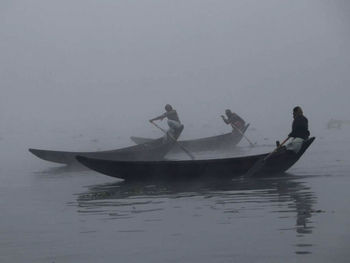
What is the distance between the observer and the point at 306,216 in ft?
36.6

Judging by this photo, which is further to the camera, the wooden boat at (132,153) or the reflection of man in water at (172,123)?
the reflection of man in water at (172,123)

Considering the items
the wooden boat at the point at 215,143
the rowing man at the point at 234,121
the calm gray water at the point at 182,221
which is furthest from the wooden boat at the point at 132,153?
the rowing man at the point at 234,121

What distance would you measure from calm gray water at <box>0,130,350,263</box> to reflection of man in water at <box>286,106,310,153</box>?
84 cm

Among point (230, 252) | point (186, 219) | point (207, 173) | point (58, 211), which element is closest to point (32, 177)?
point (207, 173)

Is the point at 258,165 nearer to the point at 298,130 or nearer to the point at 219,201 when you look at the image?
the point at 298,130

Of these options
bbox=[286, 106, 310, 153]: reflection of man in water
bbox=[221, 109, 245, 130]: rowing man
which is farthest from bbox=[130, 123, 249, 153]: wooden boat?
bbox=[286, 106, 310, 153]: reflection of man in water

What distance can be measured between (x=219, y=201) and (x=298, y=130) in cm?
438

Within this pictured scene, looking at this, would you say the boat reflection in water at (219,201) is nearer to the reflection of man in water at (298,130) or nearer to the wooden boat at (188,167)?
the wooden boat at (188,167)

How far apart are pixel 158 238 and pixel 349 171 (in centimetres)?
999

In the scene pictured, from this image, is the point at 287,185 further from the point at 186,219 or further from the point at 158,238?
the point at 158,238

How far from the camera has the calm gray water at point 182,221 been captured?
9000mm

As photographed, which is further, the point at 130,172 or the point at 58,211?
the point at 130,172

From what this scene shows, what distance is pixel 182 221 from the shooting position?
11.4 meters

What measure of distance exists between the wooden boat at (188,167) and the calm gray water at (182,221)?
0.40 metres
